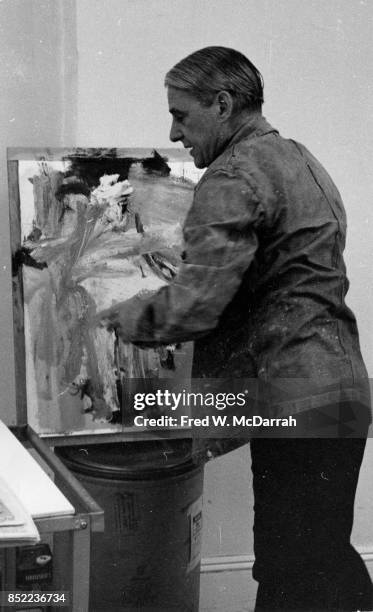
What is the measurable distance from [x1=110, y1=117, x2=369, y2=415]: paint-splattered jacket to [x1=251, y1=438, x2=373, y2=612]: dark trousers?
0.39ft

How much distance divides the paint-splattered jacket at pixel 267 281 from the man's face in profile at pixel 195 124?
0.05 m

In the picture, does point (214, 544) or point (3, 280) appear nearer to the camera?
point (3, 280)

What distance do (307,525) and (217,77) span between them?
39.7 inches

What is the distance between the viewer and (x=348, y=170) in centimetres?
280

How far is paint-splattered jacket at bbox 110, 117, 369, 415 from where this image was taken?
186 centimetres

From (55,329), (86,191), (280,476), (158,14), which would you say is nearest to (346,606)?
(280,476)

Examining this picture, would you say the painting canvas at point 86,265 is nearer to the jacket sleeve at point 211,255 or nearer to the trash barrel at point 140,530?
the trash barrel at point 140,530

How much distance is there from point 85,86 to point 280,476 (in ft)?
3.97

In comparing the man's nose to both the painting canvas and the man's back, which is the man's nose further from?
the painting canvas

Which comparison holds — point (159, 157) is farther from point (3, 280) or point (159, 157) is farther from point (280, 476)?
point (280, 476)

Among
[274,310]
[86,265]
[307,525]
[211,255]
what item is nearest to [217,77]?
[211,255]

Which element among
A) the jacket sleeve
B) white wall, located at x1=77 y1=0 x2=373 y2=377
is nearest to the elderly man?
the jacket sleeve

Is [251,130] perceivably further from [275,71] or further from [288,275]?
[275,71]

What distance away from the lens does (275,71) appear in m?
2.69
